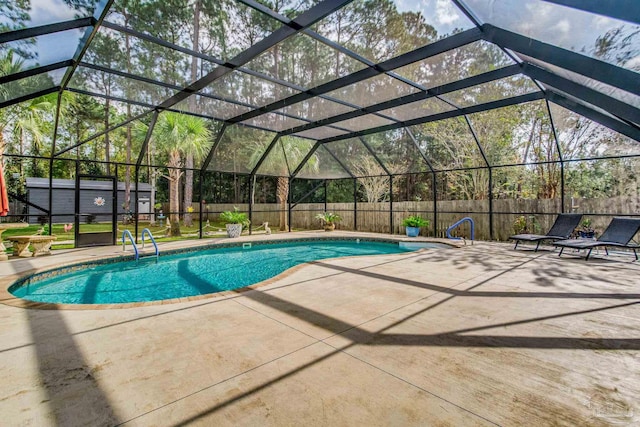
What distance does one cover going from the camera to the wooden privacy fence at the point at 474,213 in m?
8.09

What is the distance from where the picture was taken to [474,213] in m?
10.3

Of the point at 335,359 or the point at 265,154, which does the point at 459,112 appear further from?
the point at 335,359

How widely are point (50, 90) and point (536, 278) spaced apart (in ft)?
32.1

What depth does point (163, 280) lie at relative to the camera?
5.98 metres

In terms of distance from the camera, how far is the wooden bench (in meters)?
6.87

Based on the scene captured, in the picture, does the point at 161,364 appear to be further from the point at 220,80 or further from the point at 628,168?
the point at 628,168

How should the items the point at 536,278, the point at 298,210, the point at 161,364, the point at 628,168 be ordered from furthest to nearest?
the point at 298,210 → the point at 628,168 → the point at 536,278 → the point at 161,364

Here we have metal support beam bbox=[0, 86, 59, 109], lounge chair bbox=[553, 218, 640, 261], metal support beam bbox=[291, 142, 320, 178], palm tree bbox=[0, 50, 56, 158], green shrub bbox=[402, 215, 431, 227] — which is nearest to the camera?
palm tree bbox=[0, 50, 56, 158]

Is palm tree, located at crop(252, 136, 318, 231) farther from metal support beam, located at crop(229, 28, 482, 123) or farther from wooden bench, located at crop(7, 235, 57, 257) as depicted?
wooden bench, located at crop(7, 235, 57, 257)

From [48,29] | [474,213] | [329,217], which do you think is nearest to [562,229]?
[474,213]

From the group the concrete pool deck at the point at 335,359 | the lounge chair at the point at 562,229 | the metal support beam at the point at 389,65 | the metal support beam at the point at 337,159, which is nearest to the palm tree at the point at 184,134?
the metal support beam at the point at 389,65

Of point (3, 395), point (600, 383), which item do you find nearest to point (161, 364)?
point (3, 395)

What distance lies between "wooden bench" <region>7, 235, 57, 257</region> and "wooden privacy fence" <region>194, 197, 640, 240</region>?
4.07 m

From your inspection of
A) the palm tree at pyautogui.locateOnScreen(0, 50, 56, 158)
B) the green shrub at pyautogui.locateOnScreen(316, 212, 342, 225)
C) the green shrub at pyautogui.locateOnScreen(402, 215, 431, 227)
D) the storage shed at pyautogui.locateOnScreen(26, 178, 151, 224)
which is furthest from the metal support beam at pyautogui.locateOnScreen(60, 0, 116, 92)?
the storage shed at pyautogui.locateOnScreen(26, 178, 151, 224)
